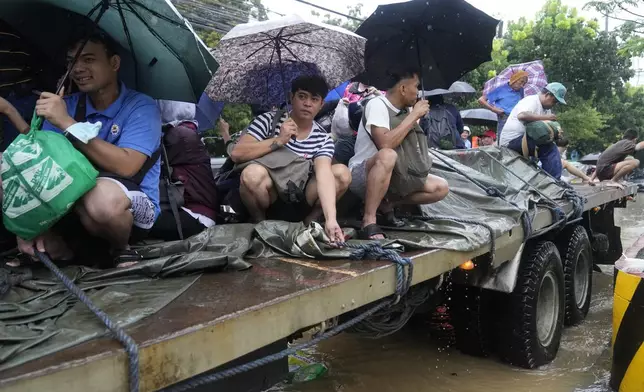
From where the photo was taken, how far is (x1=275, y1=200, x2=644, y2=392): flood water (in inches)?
159

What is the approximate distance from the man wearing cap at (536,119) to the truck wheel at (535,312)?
213 cm

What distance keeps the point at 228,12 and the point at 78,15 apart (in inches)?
479

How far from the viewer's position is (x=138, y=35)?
9.53 ft

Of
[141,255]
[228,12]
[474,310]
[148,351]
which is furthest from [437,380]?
[228,12]

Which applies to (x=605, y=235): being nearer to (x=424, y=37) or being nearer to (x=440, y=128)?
(x=440, y=128)

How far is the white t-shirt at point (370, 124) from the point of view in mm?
3631

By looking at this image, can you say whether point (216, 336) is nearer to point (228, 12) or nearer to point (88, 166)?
point (88, 166)

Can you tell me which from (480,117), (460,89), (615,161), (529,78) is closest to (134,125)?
(460,89)

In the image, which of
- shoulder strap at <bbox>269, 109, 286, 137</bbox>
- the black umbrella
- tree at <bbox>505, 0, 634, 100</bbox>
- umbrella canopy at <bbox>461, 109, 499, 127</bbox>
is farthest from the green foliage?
shoulder strap at <bbox>269, 109, 286, 137</bbox>

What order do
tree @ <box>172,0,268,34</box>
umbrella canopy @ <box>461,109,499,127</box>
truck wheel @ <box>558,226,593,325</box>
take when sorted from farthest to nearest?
1. umbrella canopy @ <box>461,109,499,127</box>
2. tree @ <box>172,0,268,34</box>
3. truck wheel @ <box>558,226,593,325</box>

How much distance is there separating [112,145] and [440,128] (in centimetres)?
452

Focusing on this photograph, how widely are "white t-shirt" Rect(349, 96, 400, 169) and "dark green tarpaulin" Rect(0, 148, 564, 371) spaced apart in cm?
54

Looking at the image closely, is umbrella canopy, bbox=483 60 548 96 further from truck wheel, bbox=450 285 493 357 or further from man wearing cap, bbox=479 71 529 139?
truck wheel, bbox=450 285 493 357

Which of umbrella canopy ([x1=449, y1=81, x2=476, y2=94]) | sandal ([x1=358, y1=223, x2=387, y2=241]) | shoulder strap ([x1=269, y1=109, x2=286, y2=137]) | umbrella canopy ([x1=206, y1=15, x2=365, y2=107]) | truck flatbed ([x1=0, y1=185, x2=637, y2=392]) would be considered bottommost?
sandal ([x1=358, y1=223, x2=387, y2=241])
